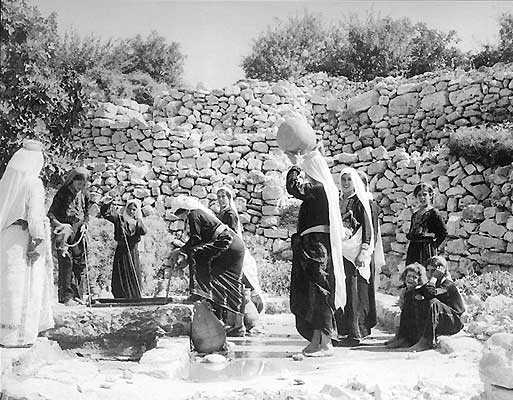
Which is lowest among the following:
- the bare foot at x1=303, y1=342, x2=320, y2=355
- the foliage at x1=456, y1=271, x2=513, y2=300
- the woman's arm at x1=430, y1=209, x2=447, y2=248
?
the bare foot at x1=303, y1=342, x2=320, y2=355

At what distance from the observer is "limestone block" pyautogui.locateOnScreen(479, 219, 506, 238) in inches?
241

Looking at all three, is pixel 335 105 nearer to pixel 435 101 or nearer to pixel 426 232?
pixel 435 101

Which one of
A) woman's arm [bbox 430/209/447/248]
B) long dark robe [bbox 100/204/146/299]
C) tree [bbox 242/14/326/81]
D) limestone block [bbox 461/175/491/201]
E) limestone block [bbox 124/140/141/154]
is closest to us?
woman's arm [bbox 430/209/447/248]

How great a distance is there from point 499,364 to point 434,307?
0.95m

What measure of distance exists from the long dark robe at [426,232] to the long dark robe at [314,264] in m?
0.82

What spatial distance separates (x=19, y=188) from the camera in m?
3.46

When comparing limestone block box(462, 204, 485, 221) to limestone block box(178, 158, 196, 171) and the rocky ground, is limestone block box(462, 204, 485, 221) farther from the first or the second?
limestone block box(178, 158, 196, 171)

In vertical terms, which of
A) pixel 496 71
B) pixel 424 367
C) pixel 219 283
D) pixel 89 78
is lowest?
pixel 424 367

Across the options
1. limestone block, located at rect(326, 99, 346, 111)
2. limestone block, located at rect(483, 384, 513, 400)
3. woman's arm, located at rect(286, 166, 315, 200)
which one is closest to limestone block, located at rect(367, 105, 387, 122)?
limestone block, located at rect(326, 99, 346, 111)

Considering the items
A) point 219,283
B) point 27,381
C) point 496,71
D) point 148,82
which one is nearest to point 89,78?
point 148,82

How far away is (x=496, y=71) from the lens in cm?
799

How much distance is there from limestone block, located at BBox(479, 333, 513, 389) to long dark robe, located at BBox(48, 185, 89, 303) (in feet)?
8.55

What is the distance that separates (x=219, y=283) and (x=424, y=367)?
1.27 m

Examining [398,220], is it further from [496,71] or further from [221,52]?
[221,52]
